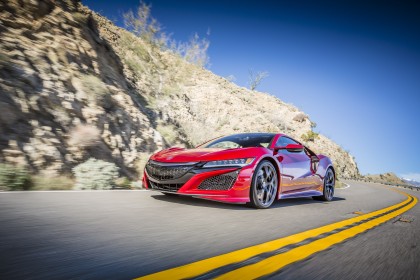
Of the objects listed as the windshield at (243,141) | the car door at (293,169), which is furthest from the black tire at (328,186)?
the windshield at (243,141)

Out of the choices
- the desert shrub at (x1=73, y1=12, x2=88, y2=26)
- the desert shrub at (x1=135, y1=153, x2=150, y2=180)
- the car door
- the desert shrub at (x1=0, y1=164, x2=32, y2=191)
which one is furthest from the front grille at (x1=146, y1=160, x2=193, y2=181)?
the desert shrub at (x1=73, y1=12, x2=88, y2=26)

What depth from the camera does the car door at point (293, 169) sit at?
224 inches

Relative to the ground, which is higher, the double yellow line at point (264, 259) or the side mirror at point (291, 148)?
the side mirror at point (291, 148)

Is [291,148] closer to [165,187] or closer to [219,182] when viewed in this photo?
[219,182]

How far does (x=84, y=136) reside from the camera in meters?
8.74

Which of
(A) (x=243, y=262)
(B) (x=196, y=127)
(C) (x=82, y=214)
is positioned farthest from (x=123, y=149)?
(B) (x=196, y=127)

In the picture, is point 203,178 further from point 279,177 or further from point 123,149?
point 123,149

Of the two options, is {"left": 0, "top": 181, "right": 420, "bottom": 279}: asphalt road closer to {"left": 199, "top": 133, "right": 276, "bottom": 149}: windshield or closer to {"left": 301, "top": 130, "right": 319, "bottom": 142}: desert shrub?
{"left": 199, "top": 133, "right": 276, "bottom": 149}: windshield

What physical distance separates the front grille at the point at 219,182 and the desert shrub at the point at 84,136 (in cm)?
504

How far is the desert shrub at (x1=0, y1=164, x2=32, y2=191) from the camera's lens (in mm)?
5367

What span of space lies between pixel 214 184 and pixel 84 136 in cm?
543

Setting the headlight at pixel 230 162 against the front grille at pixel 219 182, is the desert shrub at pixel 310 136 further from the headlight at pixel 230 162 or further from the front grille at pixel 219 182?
the front grille at pixel 219 182

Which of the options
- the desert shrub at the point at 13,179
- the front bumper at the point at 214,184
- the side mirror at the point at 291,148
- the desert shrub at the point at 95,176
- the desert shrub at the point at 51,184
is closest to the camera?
the front bumper at the point at 214,184

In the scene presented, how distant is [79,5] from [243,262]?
13785 mm
